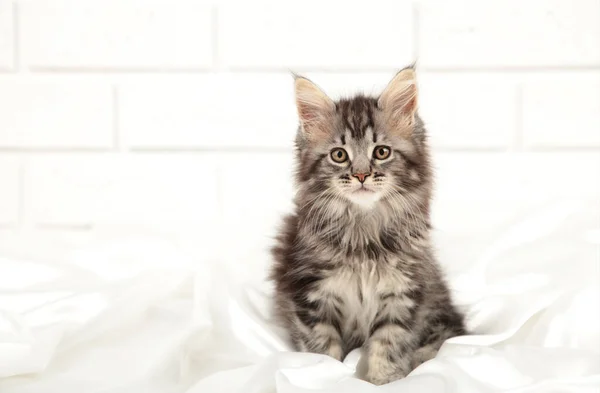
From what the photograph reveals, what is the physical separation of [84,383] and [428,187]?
2.64 feet

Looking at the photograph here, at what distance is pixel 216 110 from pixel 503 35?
2.98 ft

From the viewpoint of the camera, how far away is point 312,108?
1.59m

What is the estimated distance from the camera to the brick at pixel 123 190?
2.34 metres

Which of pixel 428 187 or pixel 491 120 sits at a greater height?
pixel 491 120

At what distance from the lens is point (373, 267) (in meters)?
1.52

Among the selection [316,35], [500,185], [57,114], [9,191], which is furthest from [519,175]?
[9,191]

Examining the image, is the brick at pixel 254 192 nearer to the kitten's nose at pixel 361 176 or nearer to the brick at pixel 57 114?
the brick at pixel 57 114

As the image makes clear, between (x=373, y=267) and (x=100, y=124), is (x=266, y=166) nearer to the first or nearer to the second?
(x=100, y=124)

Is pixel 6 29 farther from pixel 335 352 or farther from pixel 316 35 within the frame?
pixel 335 352

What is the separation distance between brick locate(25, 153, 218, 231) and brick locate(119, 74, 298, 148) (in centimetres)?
9

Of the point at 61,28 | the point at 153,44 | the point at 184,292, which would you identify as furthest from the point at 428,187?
the point at 61,28

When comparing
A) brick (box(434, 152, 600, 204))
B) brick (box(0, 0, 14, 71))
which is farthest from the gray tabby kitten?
brick (box(0, 0, 14, 71))

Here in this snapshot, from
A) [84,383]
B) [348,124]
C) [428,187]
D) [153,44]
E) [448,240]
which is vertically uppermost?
[153,44]

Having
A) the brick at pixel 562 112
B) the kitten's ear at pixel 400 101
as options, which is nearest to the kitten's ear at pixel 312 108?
the kitten's ear at pixel 400 101
